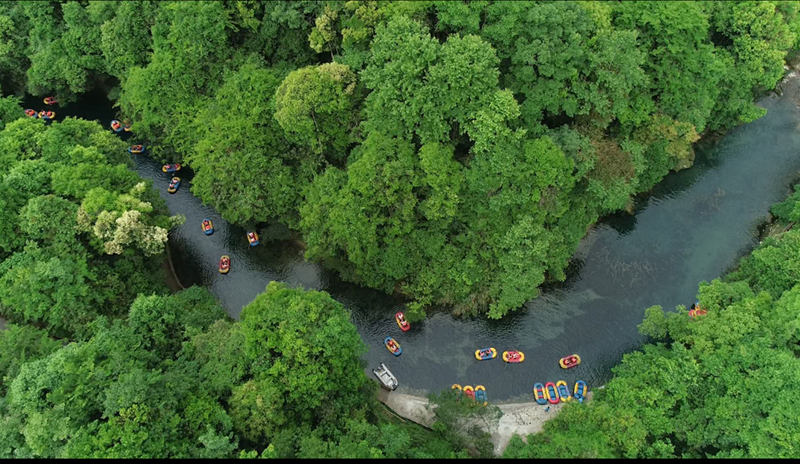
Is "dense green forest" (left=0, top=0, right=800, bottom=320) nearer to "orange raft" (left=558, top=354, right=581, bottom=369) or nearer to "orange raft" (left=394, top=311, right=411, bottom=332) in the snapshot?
"orange raft" (left=394, top=311, right=411, bottom=332)

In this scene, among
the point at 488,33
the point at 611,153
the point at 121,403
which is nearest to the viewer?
the point at 121,403

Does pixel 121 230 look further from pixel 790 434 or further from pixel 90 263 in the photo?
pixel 790 434

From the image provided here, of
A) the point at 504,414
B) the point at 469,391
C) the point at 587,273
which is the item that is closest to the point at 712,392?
the point at 504,414

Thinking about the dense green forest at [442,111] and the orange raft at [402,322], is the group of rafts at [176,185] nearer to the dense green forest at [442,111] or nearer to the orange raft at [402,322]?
the dense green forest at [442,111]

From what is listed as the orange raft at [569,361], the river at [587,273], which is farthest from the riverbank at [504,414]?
the orange raft at [569,361]

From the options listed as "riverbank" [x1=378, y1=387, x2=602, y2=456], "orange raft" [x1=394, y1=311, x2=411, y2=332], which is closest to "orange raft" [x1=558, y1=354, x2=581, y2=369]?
"riverbank" [x1=378, y1=387, x2=602, y2=456]

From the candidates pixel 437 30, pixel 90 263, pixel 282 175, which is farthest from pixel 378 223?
pixel 90 263

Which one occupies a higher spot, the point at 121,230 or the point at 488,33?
the point at 488,33
